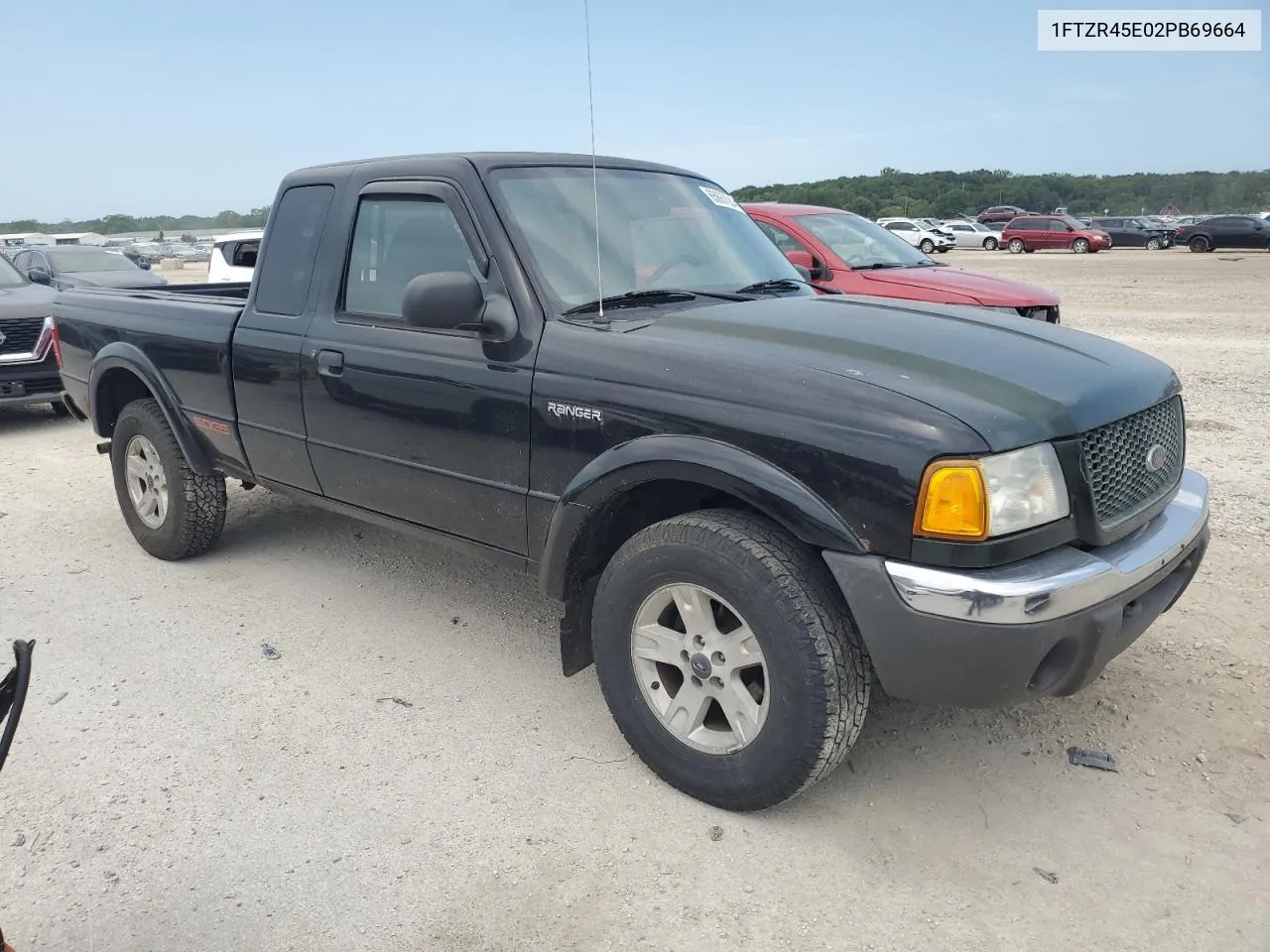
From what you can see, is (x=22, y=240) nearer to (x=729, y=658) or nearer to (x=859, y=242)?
(x=859, y=242)

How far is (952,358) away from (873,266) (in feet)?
20.2

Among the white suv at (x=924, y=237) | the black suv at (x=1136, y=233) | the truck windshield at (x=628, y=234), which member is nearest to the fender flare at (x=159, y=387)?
the truck windshield at (x=628, y=234)

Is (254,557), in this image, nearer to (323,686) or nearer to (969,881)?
(323,686)

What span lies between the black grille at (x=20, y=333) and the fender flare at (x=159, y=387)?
4394 mm

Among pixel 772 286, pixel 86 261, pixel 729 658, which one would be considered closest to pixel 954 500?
pixel 729 658

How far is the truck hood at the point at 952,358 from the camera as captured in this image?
256 centimetres

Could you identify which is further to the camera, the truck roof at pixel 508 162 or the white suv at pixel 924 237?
the white suv at pixel 924 237

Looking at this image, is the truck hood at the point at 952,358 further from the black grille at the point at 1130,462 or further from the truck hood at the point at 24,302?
the truck hood at the point at 24,302

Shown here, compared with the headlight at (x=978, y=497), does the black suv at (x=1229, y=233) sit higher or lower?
higher

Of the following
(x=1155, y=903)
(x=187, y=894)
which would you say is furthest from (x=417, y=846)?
(x=1155, y=903)

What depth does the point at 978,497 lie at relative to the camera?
2.41m

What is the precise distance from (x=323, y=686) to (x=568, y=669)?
1.08 m

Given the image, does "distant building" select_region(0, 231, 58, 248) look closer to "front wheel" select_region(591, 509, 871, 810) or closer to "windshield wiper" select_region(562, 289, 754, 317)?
"windshield wiper" select_region(562, 289, 754, 317)

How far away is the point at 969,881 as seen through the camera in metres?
2.62
